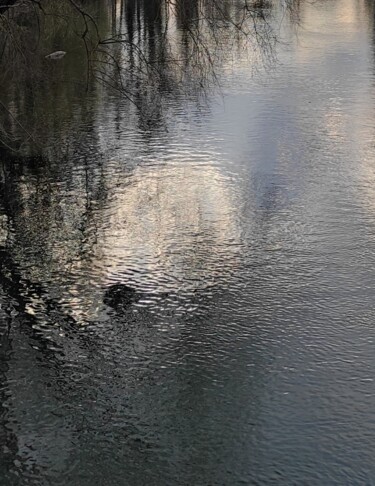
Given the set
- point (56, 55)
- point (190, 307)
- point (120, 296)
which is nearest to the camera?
point (190, 307)

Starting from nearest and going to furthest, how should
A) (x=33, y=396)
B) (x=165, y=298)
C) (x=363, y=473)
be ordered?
(x=363, y=473)
(x=33, y=396)
(x=165, y=298)

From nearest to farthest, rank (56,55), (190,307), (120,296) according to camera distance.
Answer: (190,307), (120,296), (56,55)

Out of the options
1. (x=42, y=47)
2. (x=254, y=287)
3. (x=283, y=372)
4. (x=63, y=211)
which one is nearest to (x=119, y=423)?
(x=283, y=372)

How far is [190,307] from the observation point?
6.76m

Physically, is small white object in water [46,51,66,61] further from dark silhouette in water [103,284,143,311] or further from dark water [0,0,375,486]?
dark silhouette in water [103,284,143,311]

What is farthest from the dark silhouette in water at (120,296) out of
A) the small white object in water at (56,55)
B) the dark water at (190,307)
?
the small white object in water at (56,55)

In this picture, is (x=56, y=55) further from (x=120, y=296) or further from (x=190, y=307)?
(x=190, y=307)

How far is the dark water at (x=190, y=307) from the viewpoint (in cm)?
494

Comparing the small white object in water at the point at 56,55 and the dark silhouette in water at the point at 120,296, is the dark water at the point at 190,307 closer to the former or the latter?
the dark silhouette in water at the point at 120,296

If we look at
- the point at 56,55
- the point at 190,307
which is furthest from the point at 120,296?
the point at 56,55

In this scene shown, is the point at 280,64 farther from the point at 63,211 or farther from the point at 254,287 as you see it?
the point at 254,287

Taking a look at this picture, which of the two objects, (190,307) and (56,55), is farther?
(56,55)

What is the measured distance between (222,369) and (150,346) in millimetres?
608

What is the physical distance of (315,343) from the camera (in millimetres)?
6137
